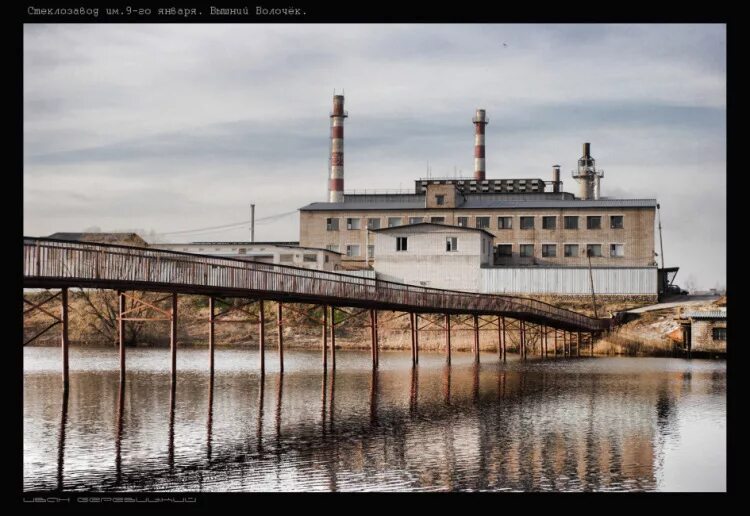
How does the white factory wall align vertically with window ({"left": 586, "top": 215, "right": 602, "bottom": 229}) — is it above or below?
below

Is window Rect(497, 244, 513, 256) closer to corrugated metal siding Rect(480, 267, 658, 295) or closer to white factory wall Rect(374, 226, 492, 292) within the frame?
corrugated metal siding Rect(480, 267, 658, 295)

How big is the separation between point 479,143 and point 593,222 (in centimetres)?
2339

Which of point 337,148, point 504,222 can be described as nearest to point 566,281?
point 504,222

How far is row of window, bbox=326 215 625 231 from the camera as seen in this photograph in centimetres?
9431

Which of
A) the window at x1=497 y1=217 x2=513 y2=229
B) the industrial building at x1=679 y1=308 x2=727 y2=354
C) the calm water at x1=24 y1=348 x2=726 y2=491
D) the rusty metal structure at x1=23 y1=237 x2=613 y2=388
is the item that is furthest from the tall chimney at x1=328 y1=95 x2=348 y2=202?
the calm water at x1=24 y1=348 x2=726 y2=491

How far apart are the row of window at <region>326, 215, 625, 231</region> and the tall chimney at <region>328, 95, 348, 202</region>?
652 centimetres

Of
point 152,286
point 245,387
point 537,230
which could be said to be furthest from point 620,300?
point 152,286

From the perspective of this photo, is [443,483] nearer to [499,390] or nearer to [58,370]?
[499,390]

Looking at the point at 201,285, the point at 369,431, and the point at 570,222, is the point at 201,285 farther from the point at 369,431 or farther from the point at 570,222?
the point at 570,222

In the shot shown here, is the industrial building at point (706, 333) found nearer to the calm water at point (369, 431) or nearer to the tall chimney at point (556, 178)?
the calm water at point (369, 431)

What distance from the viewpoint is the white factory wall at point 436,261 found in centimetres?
8769

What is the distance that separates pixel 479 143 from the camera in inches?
4500

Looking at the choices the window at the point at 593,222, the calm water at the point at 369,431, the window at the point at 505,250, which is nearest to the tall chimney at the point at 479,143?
the window at the point at 505,250
